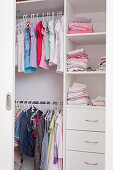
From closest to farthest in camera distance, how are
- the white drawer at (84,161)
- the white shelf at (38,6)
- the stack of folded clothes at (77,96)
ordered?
the white drawer at (84,161)
the stack of folded clothes at (77,96)
the white shelf at (38,6)

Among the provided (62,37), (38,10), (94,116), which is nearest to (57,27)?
(62,37)

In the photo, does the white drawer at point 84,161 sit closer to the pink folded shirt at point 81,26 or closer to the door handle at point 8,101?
the door handle at point 8,101

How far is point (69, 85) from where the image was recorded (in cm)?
245

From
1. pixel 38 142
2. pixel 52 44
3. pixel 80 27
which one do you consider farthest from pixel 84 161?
pixel 80 27

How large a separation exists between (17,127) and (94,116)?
37.3 inches

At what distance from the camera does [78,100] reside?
2291 mm

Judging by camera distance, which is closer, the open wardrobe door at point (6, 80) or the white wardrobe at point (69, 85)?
the white wardrobe at point (69, 85)

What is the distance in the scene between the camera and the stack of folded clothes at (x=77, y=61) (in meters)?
2.31

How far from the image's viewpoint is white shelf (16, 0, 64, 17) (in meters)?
2.44

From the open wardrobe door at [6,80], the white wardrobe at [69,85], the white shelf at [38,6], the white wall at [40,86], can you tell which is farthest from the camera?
the white wall at [40,86]

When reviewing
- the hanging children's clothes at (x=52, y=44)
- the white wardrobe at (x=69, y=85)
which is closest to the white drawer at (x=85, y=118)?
the white wardrobe at (x=69, y=85)

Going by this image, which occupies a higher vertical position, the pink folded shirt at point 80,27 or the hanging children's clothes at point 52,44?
the pink folded shirt at point 80,27

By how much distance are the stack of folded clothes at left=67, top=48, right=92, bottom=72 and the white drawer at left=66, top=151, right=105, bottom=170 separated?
2.93 feet

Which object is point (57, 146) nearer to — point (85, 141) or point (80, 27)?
point (85, 141)
